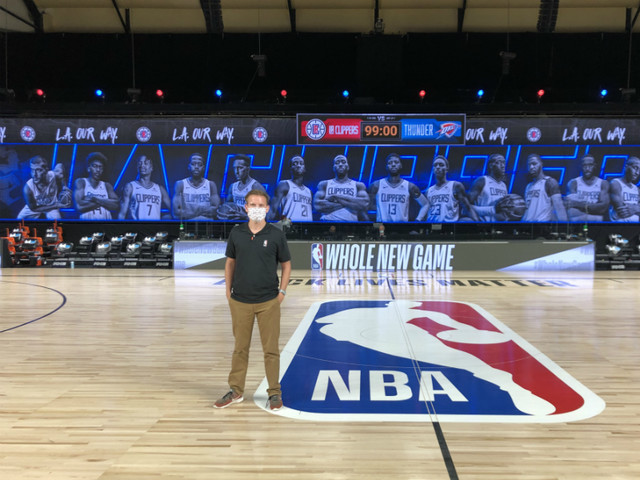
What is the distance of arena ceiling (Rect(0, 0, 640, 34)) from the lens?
16844mm

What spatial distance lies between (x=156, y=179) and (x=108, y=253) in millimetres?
2882

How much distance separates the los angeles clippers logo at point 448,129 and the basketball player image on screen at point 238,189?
19.9 feet

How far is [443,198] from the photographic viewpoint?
1664 cm

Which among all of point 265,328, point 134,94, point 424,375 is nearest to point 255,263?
point 265,328

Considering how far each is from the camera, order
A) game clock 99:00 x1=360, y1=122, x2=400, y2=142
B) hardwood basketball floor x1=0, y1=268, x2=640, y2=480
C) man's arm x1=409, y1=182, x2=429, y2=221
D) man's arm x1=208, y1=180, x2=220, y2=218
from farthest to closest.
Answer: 1. man's arm x1=208, y1=180, x2=220, y2=218
2. man's arm x1=409, y1=182, x2=429, y2=221
3. game clock 99:00 x1=360, y1=122, x2=400, y2=142
4. hardwood basketball floor x1=0, y1=268, x2=640, y2=480

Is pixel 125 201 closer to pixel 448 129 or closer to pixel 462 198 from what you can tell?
pixel 448 129

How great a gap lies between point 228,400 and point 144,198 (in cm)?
1459

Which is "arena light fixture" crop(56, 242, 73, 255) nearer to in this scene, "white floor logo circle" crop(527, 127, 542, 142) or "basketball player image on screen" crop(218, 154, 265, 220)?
"basketball player image on screen" crop(218, 154, 265, 220)

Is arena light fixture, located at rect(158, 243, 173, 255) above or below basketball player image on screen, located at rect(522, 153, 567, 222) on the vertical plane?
below

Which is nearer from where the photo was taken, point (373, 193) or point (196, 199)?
point (373, 193)

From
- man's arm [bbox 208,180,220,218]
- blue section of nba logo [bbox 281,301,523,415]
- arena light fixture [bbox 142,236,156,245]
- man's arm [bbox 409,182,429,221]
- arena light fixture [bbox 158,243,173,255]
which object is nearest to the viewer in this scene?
blue section of nba logo [bbox 281,301,523,415]

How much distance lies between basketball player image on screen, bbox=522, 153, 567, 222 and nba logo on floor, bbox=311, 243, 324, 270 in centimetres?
681

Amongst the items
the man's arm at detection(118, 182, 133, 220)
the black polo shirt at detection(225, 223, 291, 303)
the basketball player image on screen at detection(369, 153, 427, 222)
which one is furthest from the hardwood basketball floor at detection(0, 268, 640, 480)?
the man's arm at detection(118, 182, 133, 220)

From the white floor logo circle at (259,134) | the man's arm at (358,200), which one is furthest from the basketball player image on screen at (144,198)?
the man's arm at (358,200)
